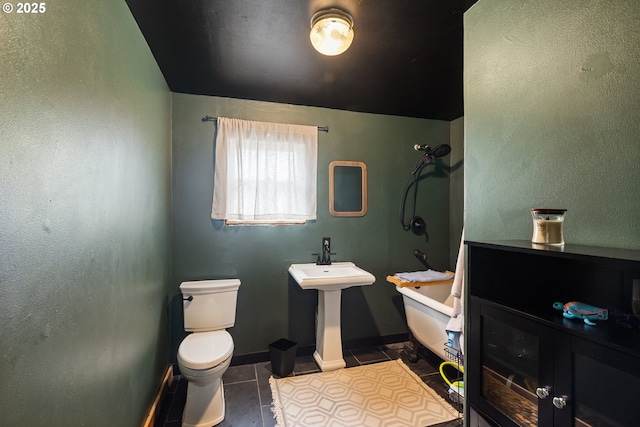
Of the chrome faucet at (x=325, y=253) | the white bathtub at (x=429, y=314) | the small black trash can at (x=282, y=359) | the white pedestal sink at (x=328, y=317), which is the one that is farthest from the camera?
the chrome faucet at (x=325, y=253)

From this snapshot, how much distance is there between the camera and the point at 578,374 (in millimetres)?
774

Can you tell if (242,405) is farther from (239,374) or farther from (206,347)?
(206,347)

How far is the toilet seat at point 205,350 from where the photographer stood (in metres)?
1.71

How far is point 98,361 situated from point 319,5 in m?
1.94

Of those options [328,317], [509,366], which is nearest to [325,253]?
[328,317]

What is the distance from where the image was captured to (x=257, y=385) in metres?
2.20

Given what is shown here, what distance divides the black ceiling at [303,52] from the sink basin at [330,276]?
1.61m

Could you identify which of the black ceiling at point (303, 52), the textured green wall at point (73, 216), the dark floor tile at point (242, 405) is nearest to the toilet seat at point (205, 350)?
the textured green wall at point (73, 216)

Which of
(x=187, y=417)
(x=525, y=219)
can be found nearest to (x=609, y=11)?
(x=525, y=219)

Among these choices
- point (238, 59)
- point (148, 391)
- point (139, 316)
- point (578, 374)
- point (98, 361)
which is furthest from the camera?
point (238, 59)

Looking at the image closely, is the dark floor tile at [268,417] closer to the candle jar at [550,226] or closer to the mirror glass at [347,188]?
the mirror glass at [347,188]

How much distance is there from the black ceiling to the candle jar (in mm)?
1185

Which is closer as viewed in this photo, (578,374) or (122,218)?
(578,374)

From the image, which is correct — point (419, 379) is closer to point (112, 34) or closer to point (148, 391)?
point (148, 391)
